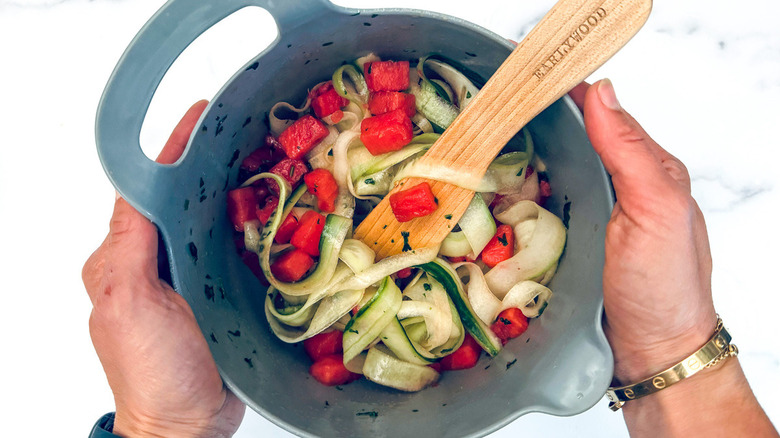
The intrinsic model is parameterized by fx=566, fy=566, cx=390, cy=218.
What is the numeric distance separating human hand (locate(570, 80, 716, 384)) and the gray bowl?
66 mm

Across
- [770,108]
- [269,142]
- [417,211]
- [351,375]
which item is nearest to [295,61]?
[269,142]

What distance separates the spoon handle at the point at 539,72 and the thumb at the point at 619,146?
0.15 meters

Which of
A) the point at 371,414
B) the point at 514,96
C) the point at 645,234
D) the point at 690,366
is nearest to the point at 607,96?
the point at 514,96

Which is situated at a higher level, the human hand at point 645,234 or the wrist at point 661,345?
the human hand at point 645,234

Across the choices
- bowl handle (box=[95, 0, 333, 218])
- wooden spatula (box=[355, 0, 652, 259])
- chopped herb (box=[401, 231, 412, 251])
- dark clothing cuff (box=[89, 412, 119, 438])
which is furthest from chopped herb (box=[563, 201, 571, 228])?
dark clothing cuff (box=[89, 412, 119, 438])

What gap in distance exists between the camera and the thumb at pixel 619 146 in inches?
69.9

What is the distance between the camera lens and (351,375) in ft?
7.25

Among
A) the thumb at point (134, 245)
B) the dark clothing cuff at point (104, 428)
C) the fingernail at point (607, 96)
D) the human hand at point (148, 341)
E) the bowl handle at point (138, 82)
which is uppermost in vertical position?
the bowl handle at point (138, 82)

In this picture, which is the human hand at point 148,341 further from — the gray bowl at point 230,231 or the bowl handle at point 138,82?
the bowl handle at point 138,82

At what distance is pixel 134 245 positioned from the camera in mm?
1776

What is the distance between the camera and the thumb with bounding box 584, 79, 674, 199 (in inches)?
69.9

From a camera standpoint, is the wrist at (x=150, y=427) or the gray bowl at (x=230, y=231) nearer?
the gray bowl at (x=230, y=231)

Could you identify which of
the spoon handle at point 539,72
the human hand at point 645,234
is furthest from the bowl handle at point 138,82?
the human hand at point 645,234

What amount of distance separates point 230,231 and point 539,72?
1285 mm
